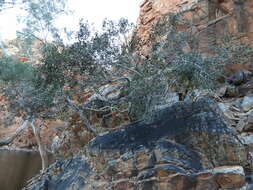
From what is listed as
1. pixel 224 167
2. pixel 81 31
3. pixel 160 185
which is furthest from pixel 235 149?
pixel 81 31

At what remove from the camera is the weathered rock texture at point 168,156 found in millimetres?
3602

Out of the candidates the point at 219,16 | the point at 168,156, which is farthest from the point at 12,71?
the point at 219,16

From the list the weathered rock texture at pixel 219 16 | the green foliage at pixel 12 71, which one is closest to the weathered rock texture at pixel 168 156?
the weathered rock texture at pixel 219 16

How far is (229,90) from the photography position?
8.70 m

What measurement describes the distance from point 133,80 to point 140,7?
32.4 feet

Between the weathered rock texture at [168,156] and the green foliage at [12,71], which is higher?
the green foliage at [12,71]

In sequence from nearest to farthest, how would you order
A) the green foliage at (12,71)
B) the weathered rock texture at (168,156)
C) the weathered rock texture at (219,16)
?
the weathered rock texture at (168,156) → the green foliage at (12,71) → the weathered rock texture at (219,16)

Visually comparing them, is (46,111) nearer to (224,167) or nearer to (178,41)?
(178,41)

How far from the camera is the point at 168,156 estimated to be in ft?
12.8

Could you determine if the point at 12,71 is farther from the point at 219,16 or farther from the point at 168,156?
the point at 219,16

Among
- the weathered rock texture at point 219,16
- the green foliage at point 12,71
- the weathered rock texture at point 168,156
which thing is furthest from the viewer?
the weathered rock texture at point 219,16

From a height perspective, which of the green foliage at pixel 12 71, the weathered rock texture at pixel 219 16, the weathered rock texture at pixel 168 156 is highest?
the weathered rock texture at pixel 219 16

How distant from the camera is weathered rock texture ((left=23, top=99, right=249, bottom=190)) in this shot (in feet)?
11.8

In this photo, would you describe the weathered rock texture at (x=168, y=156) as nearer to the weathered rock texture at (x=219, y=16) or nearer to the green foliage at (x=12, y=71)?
the weathered rock texture at (x=219, y=16)
